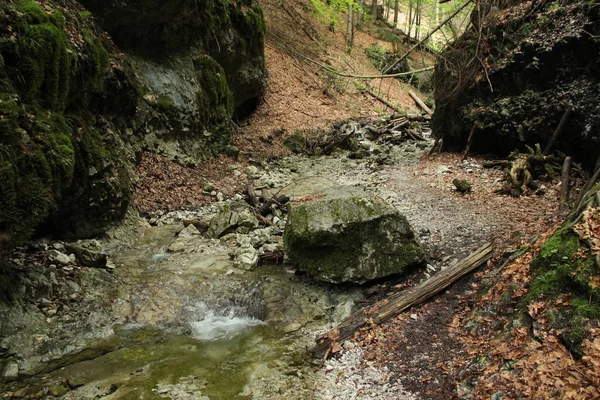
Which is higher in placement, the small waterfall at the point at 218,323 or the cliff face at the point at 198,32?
the cliff face at the point at 198,32

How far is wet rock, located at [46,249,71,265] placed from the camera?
6135mm

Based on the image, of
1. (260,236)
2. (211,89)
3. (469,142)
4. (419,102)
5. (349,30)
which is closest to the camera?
(260,236)

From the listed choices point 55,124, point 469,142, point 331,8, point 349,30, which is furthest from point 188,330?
point 349,30

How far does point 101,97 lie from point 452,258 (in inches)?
294

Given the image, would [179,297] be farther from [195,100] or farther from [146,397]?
[195,100]

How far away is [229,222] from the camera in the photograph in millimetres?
8523

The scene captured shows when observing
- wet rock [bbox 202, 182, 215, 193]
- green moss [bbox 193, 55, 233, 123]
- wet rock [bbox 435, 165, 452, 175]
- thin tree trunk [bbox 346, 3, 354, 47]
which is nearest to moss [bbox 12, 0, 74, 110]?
wet rock [bbox 202, 182, 215, 193]

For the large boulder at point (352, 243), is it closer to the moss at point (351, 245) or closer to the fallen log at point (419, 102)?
the moss at point (351, 245)

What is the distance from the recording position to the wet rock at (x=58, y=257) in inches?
242

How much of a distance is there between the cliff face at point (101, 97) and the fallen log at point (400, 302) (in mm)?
4023

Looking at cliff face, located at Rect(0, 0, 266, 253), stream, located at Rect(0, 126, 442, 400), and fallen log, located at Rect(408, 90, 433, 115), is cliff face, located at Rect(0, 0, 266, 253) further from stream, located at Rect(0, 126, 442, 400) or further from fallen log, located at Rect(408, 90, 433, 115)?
fallen log, located at Rect(408, 90, 433, 115)

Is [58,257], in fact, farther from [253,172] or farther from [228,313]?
[253,172]

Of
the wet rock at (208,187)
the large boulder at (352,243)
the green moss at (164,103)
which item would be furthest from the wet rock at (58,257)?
the green moss at (164,103)

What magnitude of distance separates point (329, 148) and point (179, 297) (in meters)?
10.6
